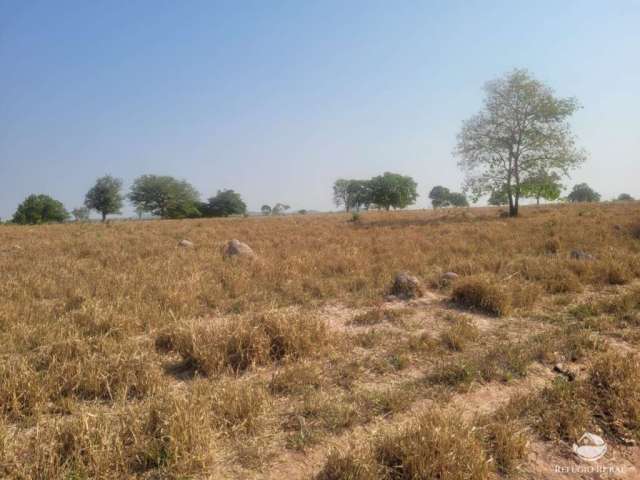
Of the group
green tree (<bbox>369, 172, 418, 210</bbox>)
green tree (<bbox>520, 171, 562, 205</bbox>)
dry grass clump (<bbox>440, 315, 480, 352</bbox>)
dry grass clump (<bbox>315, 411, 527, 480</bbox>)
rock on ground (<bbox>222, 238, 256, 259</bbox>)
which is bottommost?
dry grass clump (<bbox>315, 411, 527, 480</bbox>)

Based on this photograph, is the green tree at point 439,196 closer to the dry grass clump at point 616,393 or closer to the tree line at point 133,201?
the tree line at point 133,201

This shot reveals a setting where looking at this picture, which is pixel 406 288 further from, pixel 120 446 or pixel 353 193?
pixel 353 193

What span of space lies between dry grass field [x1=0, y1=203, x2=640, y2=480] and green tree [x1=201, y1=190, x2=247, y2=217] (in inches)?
3324

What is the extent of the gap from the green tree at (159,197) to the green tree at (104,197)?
13.5ft

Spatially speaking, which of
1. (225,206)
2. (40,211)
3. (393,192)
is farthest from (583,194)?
(40,211)

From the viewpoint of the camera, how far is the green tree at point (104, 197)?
69625 millimetres

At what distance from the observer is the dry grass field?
8.34 ft

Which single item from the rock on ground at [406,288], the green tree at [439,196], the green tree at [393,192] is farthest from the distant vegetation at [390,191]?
the rock on ground at [406,288]

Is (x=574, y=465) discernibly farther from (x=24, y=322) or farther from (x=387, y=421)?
(x=24, y=322)

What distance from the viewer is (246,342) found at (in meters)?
4.29

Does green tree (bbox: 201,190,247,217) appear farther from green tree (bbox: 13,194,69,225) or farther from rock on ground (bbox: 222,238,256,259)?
rock on ground (bbox: 222,238,256,259)

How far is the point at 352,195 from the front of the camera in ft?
339

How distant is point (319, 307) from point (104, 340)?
3467mm

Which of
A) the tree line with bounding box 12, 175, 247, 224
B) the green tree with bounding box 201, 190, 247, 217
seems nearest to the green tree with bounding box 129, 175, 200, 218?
the tree line with bounding box 12, 175, 247, 224
